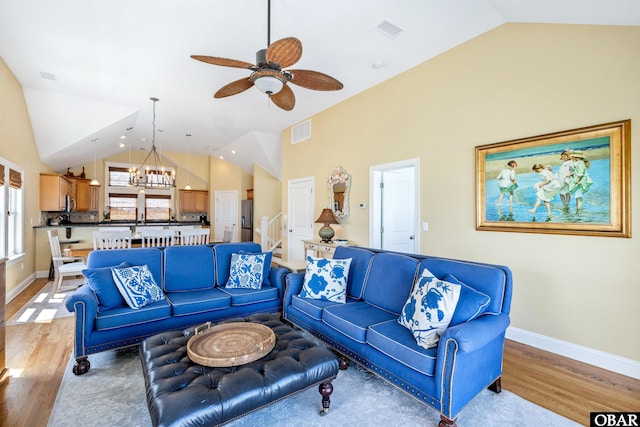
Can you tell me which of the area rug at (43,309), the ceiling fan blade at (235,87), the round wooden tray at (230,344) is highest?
the ceiling fan blade at (235,87)

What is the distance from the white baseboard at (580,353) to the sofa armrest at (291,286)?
235 centimetres

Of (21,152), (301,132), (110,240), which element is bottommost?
(110,240)

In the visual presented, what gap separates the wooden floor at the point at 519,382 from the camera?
204 cm

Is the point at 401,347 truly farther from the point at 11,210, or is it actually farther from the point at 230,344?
the point at 11,210

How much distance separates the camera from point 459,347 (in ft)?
5.66

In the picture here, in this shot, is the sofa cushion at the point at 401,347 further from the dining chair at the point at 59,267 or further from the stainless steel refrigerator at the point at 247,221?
the stainless steel refrigerator at the point at 247,221

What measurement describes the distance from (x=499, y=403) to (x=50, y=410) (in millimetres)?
3117

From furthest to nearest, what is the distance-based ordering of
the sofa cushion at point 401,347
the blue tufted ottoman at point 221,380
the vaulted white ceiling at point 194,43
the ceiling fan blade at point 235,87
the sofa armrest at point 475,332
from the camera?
the ceiling fan blade at point 235,87, the vaulted white ceiling at point 194,43, the sofa cushion at point 401,347, the sofa armrest at point 475,332, the blue tufted ottoman at point 221,380

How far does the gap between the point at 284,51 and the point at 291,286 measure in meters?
2.26

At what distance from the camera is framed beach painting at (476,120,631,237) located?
2523 millimetres

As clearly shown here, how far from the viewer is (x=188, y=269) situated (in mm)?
3402

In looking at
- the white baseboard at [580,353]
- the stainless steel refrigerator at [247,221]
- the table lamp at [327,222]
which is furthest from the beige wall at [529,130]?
the stainless steel refrigerator at [247,221]

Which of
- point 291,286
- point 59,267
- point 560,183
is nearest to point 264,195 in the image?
point 59,267

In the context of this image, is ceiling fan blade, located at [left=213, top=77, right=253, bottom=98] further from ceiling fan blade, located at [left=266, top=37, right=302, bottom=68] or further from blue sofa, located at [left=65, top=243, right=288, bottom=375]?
blue sofa, located at [left=65, top=243, right=288, bottom=375]
